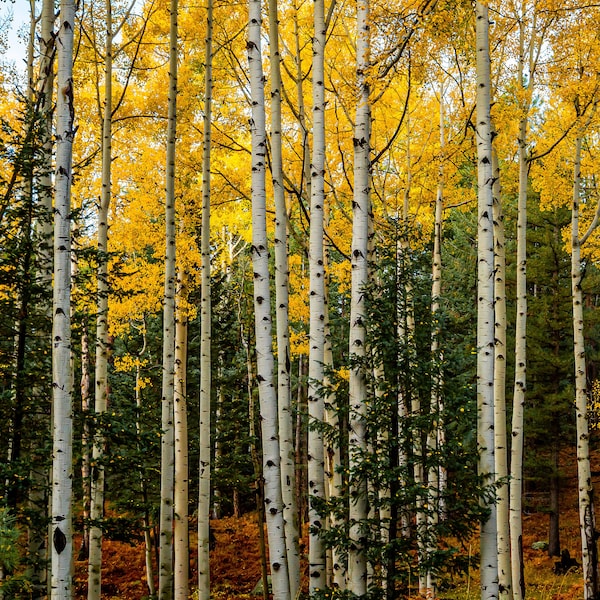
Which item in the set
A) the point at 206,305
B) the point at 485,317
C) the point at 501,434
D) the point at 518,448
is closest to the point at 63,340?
the point at 206,305

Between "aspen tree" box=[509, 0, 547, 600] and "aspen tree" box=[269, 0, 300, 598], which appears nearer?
"aspen tree" box=[269, 0, 300, 598]

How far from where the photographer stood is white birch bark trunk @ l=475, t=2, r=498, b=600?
5082 millimetres

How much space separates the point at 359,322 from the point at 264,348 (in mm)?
968

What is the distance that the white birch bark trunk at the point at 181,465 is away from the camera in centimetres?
845

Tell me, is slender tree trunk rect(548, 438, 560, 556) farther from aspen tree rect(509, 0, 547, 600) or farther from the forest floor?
aspen tree rect(509, 0, 547, 600)

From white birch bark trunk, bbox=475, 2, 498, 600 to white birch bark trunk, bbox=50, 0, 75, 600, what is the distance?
3.24 meters

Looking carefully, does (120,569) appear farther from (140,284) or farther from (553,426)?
(553,426)

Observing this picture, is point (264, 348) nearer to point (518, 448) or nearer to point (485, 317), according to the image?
point (485, 317)

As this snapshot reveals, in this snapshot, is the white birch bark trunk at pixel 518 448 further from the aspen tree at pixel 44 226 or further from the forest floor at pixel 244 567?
the aspen tree at pixel 44 226

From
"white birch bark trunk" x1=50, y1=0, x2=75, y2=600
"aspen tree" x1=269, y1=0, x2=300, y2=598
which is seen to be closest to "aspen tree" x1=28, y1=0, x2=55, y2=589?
"white birch bark trunk" x1=50, y1=0, x2=75, y2=600

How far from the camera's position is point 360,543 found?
17.4 feet

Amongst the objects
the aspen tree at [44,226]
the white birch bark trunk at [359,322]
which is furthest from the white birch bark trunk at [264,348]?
the aspen tree at [44,226]

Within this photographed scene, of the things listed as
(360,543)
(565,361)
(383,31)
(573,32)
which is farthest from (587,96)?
(565,361)

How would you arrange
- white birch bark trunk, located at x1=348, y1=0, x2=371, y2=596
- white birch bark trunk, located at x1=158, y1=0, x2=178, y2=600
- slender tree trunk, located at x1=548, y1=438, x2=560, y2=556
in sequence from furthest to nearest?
slender tree trunk, located at x1=548, y1=438, x2=560, y2=556, white birch bark trunk, located at x1=158, y1=0, x2=178, y2=600, white birch bark trunk, located at x1=348, y1=0, x2=371, y2=596
